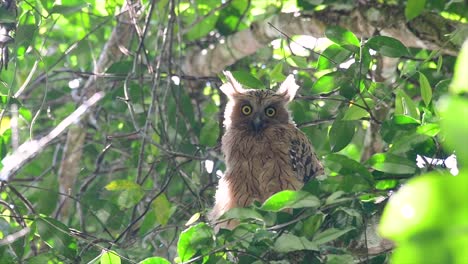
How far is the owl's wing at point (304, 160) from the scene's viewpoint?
481cm

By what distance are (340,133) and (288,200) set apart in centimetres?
136

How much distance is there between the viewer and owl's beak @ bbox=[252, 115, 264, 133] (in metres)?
5.27

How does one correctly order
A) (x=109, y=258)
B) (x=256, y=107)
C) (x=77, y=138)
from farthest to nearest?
(x=256, y=107) < (x=77, y=138) < (x=109, y=258)

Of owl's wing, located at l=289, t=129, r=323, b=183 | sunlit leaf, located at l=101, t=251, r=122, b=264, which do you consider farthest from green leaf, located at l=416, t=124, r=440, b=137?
owl's wing, located at l=289, t=129, r=323, b=183

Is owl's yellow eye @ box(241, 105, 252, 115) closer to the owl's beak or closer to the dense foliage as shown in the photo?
the owl's beak

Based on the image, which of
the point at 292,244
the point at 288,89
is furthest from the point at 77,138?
the point at 292,244

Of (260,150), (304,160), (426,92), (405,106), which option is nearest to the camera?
(426,92)

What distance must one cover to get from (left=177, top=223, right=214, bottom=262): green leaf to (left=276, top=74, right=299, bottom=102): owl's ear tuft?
263 centimetres

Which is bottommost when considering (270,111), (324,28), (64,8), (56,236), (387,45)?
(270,111)

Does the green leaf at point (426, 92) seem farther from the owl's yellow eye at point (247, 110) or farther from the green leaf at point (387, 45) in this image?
the owl's yellow eye at point (247, 110)

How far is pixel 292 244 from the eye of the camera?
2.46 meters

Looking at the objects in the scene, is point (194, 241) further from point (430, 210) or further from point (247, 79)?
point (430, 210)

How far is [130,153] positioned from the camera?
555cm

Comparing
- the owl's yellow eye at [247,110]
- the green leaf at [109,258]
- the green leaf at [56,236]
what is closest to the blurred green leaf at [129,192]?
the green leaf at [56,236]
